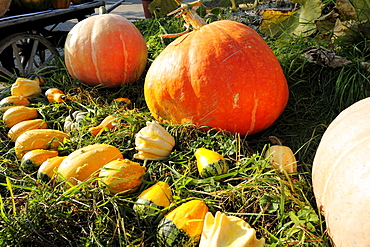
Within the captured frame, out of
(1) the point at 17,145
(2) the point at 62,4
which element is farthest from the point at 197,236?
(2) the point at 62,4

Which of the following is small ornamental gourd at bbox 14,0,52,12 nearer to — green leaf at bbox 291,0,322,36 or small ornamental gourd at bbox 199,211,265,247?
→ green leaf at bbox 291,0,322,36

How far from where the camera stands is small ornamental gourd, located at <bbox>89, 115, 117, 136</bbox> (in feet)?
7.77

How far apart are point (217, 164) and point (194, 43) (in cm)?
96

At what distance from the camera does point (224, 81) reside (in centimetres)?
217

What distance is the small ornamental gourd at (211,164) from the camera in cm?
183

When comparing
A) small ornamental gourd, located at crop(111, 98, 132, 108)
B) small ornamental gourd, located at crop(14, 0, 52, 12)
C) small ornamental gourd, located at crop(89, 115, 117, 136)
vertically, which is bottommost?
small ornamental gourd, located at crop(111, 98, 132, 108)

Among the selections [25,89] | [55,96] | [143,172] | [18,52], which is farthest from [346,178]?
[18,52]

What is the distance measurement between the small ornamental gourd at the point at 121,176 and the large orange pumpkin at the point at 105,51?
1.41 m

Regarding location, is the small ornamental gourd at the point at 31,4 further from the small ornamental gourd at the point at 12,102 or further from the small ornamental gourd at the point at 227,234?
the small ornamental gourd at the point at 227,234

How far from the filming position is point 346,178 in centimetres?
142

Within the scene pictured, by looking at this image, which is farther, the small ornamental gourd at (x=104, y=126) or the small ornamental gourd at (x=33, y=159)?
the small ornamental gourd at (x=104, y=126)

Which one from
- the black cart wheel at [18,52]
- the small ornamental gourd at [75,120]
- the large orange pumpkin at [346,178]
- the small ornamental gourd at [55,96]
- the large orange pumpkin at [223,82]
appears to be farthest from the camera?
the black cart wheel at [18,52]

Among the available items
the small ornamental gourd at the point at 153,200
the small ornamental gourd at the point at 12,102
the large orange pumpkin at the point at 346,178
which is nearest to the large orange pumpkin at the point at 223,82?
the large orange pumpkin at the point at 346,178

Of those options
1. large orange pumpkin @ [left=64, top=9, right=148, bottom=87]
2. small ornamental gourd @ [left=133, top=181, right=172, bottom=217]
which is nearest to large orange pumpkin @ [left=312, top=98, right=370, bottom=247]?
small ornamental gourd @ [left=133, top=181, right=172, bottom=217]
